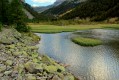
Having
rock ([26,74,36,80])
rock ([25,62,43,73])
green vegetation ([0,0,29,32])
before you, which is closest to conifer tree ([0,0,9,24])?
green vegetation ([0,0,29,32])

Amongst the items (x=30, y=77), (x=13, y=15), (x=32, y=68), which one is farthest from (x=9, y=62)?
(x=13, y=15)

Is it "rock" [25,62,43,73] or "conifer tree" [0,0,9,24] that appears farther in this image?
"conifer tree" [0,0,9,24]

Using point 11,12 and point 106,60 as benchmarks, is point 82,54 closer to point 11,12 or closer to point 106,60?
point 106,60

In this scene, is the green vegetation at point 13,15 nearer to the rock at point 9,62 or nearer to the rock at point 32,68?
the rock at point 9,62

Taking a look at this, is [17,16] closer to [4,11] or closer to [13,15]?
[13,15]

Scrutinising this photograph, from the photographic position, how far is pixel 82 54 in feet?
155

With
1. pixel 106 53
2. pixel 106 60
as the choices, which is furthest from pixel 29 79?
pixel 106 53

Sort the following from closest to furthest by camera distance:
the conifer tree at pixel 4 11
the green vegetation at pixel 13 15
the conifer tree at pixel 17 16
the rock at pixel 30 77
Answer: the rock at pixel 30 77 → the conifer tree at pixel 17 16 → the green vegetation at pixel 13 15 → the conifer tree at pixel 4 11

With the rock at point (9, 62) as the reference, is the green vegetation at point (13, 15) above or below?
above

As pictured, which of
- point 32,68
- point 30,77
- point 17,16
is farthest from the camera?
point 17,16

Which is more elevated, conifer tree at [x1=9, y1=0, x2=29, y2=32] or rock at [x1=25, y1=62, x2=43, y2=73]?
conifer tree at [x1=9, y1=0, x2=29, y2=32]

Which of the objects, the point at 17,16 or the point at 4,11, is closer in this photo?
the point at 17,16

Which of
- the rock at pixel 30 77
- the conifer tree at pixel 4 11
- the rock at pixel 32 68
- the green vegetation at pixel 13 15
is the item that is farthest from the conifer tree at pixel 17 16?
the rock at pixel 30 77

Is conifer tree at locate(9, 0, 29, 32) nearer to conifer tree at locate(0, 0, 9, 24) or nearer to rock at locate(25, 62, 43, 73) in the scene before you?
conifer tree at locate(0, 0, 9, 24)
